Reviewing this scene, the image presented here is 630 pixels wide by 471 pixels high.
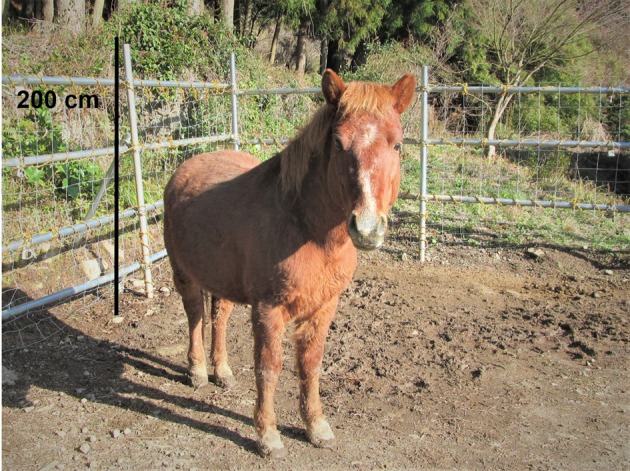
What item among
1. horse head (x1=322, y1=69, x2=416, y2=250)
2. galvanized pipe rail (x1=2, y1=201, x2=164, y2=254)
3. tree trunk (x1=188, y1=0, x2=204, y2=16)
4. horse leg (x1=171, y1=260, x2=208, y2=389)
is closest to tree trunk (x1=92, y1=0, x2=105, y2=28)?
tree trunk (x1=188, y1=0, x2=204, y2=16)

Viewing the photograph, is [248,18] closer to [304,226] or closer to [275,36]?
[275,36]

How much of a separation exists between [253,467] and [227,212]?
1.53 metres

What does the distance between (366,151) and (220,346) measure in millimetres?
2257

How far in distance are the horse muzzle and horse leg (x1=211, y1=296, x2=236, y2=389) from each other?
192 centimetres

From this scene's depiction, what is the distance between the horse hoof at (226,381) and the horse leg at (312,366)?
0.88m

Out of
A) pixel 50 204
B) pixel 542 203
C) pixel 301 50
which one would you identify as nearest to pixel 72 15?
pixel 50 204

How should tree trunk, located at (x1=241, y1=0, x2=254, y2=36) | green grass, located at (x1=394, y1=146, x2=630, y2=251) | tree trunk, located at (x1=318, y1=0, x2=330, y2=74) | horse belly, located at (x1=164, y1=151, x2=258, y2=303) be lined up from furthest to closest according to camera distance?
tree trunk, located at (x1=241, y1=0, x2=254, y2=36), tree trunk, located at (x1=318, y1=0, x2=330, y2=74), green grass, located at (x1=394, y1=146, x2=630, y2=251), horse belly, located at (x1=164, y1=151, x2=258, y2=303)

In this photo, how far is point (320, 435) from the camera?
126 inches

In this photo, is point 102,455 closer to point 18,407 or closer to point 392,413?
point 18,407

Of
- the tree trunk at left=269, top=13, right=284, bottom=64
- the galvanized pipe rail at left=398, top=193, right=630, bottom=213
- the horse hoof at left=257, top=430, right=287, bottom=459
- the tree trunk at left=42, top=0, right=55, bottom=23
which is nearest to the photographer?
the horse hoof at left=257, top=430, right=287, bottom=459

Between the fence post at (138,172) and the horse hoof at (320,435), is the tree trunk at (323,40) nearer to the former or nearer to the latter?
the fence post at (138,172)

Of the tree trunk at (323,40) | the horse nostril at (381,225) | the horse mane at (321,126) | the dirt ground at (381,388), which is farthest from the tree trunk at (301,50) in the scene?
the horse nostril at (381,225)

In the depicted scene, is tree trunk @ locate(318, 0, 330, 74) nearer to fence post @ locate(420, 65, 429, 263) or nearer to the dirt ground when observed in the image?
fence post @ locate(420, 65, 429, 263)

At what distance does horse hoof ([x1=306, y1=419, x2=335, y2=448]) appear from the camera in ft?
10.5
